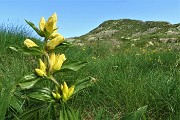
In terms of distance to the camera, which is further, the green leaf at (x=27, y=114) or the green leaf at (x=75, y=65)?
the green leaf at (x=27, y=114)

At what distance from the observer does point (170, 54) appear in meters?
7.20

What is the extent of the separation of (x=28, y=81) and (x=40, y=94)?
119 millimetres

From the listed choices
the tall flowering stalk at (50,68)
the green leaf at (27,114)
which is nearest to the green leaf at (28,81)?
the tall flowering stalk at (50,68)

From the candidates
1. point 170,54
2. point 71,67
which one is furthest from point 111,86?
point 170,54

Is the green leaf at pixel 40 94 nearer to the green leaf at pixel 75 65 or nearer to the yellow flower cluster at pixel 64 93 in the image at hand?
the yellow flower cluster at pixel 64 93

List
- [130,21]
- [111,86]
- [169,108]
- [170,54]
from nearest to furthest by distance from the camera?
[169,108], [111,86], [170,54], [130,21]

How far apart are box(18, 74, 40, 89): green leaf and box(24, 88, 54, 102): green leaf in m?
0.07

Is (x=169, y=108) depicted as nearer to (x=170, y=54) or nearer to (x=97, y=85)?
(x=97, y=85)

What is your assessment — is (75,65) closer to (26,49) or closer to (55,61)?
(55,61)

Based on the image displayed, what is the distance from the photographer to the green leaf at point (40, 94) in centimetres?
206

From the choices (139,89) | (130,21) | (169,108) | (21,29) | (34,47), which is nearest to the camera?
(34,47)

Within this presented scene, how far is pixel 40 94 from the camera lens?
2078 mm

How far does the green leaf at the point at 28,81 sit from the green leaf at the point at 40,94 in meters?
0.07

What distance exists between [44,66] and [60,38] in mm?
182
